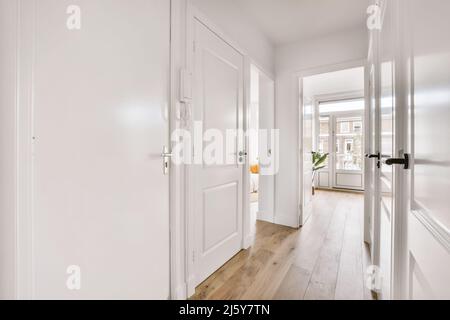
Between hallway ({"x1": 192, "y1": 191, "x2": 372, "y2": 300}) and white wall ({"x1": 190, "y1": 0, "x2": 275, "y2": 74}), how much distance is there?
2.06m

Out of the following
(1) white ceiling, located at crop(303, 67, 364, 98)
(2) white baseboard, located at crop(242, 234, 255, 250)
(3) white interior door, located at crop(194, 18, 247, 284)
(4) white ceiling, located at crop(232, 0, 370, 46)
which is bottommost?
(2) white baseboard, located at crop(242, 234, 255, 250)

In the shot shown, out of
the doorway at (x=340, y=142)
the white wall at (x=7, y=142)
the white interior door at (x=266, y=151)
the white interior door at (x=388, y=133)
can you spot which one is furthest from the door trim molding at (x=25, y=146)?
the doorway at (x=340, y=142)

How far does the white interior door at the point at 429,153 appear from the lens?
473mm

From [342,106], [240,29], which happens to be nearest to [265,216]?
[240,29]

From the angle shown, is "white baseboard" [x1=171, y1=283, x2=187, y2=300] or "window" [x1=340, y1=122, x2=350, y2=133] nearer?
"white baseboard" [x1=171, y1=283, x2=187, y2=300]

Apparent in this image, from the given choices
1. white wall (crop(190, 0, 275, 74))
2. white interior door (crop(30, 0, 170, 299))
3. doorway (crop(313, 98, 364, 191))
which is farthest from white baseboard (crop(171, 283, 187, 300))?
doorway (crop(313, 98, 364, 191))

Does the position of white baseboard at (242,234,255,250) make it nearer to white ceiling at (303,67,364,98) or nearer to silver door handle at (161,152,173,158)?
silver door handle at (161,152,173,158)

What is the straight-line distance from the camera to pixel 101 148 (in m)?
0.94

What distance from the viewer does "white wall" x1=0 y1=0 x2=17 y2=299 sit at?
66 centimetres

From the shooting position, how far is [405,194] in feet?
2.70

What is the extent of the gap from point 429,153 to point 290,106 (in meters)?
2.44

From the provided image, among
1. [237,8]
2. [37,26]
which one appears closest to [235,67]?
[237,8]

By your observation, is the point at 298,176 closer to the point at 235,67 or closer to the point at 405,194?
the point at 235,67

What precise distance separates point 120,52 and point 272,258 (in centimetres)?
199
